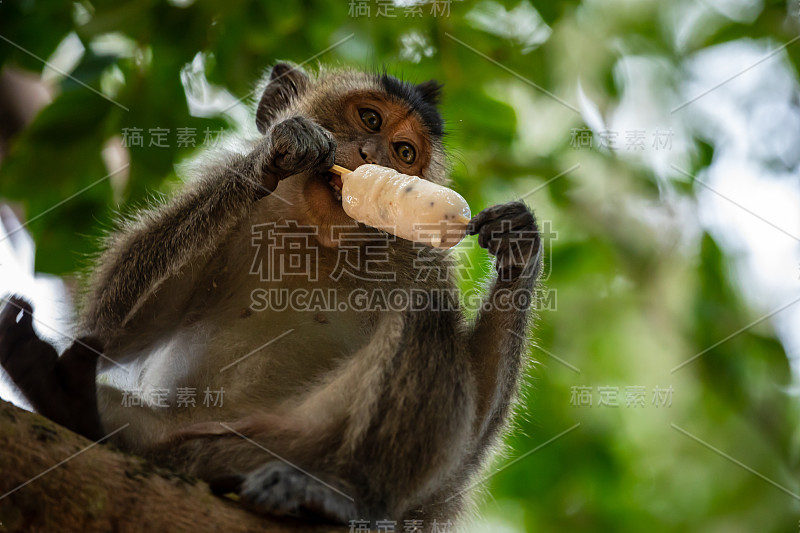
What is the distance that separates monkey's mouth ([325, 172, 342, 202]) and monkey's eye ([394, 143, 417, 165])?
600mm

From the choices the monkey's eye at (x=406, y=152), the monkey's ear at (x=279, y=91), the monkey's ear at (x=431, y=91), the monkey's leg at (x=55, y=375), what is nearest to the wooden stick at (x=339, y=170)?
the monkey's eye at (x=406, y=152)

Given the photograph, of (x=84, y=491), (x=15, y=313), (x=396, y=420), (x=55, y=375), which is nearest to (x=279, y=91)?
(x=15, y=313)

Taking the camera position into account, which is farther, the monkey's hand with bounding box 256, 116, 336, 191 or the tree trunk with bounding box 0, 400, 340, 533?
the monkey's hand with bounding box 256, 116, 336, 191

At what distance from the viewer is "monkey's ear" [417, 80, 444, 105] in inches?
211

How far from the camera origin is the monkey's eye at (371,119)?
15.7ft

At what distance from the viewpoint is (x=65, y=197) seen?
215 inches

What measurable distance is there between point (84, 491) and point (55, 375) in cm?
101

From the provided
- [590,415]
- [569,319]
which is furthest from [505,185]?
[590,415]

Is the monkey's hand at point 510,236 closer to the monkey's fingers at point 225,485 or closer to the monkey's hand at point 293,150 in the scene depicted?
the monkey's hand at point 293,150

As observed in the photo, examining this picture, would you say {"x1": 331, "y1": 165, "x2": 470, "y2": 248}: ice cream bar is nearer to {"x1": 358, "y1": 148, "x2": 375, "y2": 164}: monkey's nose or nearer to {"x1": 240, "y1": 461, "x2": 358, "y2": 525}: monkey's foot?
{"x1": 358, "y1": 148, "x2": 375, "y2": 164}: monkey's nose

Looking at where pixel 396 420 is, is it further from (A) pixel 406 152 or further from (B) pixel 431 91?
(B) pixel 431 91

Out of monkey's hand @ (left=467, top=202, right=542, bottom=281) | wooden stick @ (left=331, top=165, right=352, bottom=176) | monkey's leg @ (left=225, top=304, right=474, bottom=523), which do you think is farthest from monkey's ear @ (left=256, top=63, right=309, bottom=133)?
monkey's leg @ (left=225, top=304, right=474, bottom=523)

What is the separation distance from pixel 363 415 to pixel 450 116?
329cm

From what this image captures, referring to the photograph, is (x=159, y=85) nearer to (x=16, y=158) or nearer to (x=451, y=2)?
(x=16, y=158)
